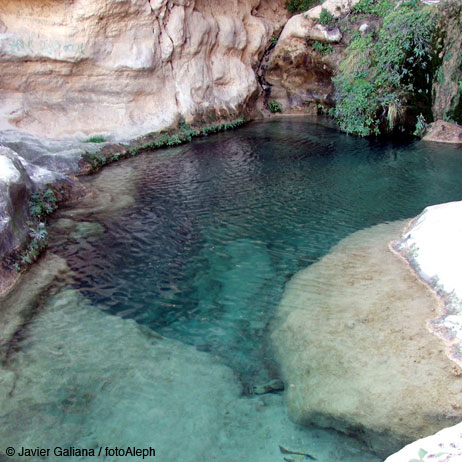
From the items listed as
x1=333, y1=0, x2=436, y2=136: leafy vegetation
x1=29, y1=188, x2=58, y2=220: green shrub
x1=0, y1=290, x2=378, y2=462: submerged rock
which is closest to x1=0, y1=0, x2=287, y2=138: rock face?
x1=29, y1=188, x2=58, y2=220: green shrub

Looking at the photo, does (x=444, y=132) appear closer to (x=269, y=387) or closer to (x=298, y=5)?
(x=298, y=5)

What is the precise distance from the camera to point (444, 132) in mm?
14625

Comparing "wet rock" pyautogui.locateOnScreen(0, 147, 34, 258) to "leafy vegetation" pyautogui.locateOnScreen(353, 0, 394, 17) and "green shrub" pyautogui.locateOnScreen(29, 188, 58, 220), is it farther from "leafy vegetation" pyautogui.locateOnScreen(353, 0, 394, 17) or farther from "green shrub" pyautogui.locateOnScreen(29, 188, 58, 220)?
"leafy vegetation" pyautogui.locateOnScreen(353, 0, 394, 17)

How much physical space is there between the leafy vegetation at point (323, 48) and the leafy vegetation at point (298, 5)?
3297mm

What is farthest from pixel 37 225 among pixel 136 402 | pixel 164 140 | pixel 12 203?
pixel 164 140

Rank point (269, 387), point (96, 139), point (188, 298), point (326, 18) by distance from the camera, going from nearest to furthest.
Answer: point (269, 387), point (188, 298), point (96, 139), point (326, 18)

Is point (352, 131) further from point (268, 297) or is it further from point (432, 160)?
point (268, 297)

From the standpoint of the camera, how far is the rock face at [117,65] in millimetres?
13039

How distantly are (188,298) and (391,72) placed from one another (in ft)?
42.5

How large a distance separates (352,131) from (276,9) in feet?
30.4

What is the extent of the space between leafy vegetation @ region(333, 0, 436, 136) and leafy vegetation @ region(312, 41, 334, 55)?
1854 mm

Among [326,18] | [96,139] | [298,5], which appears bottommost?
[96,139]

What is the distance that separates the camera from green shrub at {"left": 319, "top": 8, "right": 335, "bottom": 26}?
59.0ft

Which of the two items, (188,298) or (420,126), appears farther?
(420,126)
